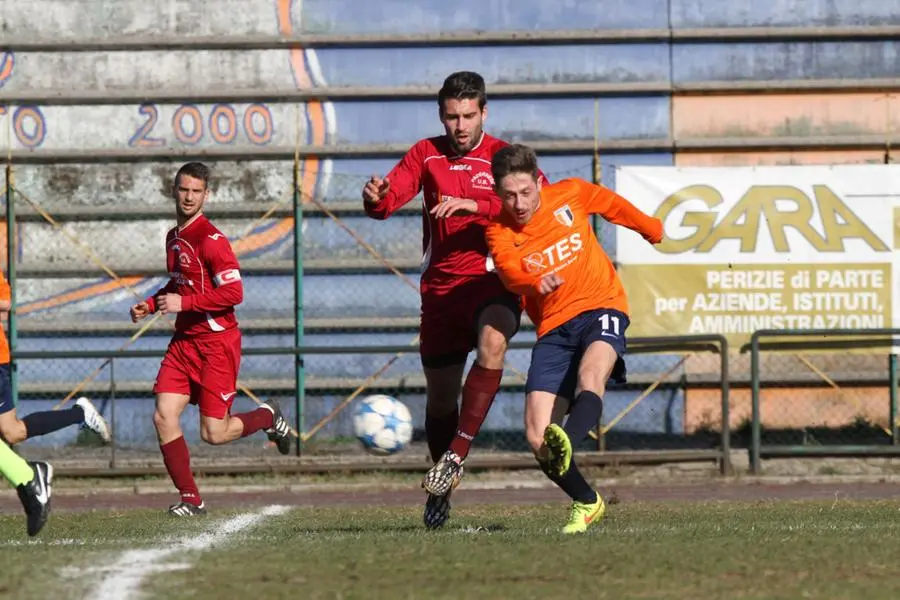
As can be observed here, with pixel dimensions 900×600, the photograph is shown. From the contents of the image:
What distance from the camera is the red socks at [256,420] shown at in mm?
11124

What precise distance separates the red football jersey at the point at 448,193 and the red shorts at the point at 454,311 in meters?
0.07

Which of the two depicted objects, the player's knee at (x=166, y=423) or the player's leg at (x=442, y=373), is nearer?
the player's leg at (x=442, y=373)

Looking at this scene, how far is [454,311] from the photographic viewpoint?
8656 mm

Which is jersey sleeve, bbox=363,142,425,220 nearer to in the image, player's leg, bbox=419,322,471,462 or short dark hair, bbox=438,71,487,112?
short dark hair, bbox=438,71,487,112

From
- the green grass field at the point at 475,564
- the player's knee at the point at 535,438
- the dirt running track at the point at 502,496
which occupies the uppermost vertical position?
the player's knee at the point at 535,438

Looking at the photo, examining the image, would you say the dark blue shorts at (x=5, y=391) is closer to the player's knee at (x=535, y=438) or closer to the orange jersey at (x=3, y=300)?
the orange jersey at (x=3, y=300)

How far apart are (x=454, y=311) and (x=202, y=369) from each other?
2656 mm

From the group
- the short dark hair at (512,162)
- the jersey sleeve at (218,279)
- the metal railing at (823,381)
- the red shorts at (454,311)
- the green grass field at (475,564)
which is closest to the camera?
the green grass field at (475,564)

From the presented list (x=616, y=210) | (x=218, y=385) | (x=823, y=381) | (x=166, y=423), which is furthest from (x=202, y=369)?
(x=823, y=381)

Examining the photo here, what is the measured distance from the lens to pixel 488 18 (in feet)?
55.7

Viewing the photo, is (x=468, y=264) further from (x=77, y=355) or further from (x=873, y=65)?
(x=873, y=65)

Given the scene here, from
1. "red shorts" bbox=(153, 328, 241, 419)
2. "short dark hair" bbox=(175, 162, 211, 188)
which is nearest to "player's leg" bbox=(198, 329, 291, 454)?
"red shorts" bbox=(153, 328, 241, 419)

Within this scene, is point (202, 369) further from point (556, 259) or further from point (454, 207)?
point (556, 259)

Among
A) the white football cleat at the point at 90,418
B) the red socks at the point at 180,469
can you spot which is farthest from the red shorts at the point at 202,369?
the white football cleat at the point at 90,418
